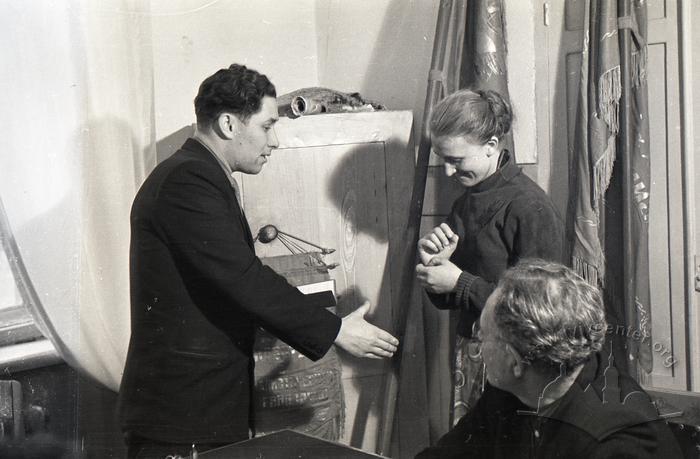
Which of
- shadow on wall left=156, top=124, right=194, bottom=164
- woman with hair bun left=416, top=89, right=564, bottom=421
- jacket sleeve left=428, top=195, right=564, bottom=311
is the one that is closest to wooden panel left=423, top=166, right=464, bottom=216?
woman with hair bun left=416, top=89, right=564, bottom=421

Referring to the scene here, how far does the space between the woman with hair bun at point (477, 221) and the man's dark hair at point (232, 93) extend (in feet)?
1.08

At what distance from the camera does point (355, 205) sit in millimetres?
1451

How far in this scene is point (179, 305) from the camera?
124 centimetres

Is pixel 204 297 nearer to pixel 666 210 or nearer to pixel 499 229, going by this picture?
pixel 499 229

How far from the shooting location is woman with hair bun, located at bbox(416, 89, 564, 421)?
124cm

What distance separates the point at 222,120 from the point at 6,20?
46cm

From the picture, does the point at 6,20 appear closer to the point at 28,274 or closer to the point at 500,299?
the point at 28,274

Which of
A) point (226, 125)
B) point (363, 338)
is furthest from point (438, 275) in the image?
point (226, 125)

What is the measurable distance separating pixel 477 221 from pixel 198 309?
52cm

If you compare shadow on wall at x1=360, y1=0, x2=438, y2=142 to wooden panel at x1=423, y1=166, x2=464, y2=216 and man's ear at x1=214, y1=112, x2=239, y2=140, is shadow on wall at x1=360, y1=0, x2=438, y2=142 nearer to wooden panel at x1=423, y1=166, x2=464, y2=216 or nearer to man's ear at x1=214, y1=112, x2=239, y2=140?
wooden panel at x1=423, y1=166, x2=464, y2=216

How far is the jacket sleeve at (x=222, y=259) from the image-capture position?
122 cm

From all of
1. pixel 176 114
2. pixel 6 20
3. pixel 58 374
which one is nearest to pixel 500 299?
pixel 176 114

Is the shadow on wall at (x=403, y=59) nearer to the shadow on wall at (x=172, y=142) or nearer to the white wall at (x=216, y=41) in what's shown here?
the white wall at (x=216, y=41)

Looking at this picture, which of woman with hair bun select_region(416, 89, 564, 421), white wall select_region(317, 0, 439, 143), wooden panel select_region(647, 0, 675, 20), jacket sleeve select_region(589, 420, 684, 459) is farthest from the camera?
white wall select_region(317, 0, 439, 143)
